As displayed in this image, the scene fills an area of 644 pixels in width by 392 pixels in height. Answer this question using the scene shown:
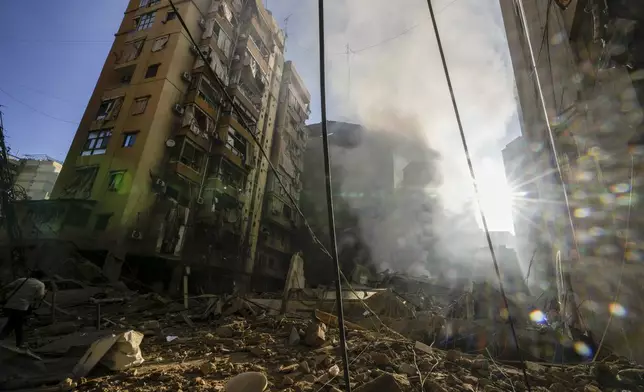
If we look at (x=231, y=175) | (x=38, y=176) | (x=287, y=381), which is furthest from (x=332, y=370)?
(x=38, y=176)

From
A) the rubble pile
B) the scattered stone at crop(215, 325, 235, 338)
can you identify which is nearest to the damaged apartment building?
the scattered stone at crop(215, 325, 235, 338)

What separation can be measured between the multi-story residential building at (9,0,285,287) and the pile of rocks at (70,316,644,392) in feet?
49.9

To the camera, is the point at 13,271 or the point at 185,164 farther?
the point at 185,164

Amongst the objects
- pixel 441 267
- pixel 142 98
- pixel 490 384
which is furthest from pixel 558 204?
pixel 441 267

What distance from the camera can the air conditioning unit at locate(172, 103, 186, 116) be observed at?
22484mm

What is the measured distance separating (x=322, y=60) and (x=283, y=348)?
5294 mm

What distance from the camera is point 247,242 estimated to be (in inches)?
1054

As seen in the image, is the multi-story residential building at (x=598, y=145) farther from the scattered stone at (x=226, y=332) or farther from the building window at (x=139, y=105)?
the building window at (x=139, y=105)

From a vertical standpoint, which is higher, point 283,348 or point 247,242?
point 247,242

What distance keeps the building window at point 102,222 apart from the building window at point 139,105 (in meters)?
7.45

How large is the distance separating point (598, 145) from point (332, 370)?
7.02 m

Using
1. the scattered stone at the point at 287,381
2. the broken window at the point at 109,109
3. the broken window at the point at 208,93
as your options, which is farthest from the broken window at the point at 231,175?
the scattered stone at the point at 287,381

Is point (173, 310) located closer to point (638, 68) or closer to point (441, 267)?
point (638, 68)

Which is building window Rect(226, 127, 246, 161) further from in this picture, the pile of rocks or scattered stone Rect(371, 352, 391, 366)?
scattered stone Rect(371, 352, 391, 366)
